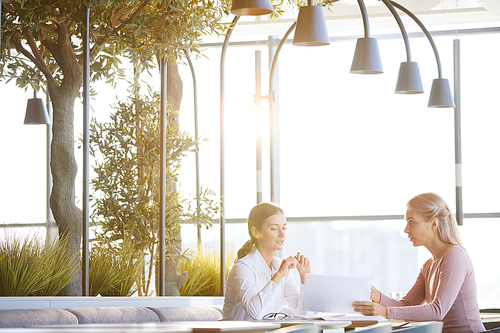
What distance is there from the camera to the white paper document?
9.95 feet

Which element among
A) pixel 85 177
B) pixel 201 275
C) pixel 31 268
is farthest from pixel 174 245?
pixel 31 268

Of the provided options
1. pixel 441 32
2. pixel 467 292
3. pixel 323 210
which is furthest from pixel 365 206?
pixel 467 292

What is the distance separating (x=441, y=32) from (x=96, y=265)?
6.16m

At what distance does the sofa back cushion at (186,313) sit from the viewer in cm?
420

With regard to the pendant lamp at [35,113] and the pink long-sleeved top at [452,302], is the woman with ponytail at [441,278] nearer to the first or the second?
the pink long-sleeved top at [452,302]

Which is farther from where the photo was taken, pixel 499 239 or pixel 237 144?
pixel 237 144

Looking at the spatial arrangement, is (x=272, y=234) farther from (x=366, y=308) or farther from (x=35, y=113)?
(x=35, y=113)

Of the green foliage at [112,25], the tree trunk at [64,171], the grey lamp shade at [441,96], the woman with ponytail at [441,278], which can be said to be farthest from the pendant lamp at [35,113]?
the woman with ponytail at [441,278]

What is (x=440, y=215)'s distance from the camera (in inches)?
129

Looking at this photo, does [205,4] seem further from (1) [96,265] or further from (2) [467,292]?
(2) [467,292]

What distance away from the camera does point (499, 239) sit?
8594 millimetres

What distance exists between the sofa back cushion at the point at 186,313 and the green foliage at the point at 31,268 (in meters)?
0.63

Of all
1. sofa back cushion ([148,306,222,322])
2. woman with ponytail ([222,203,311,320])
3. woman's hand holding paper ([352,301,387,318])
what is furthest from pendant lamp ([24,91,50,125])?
woman's hand holding paper ([352,301,387,318])

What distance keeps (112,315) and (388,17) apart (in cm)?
575
